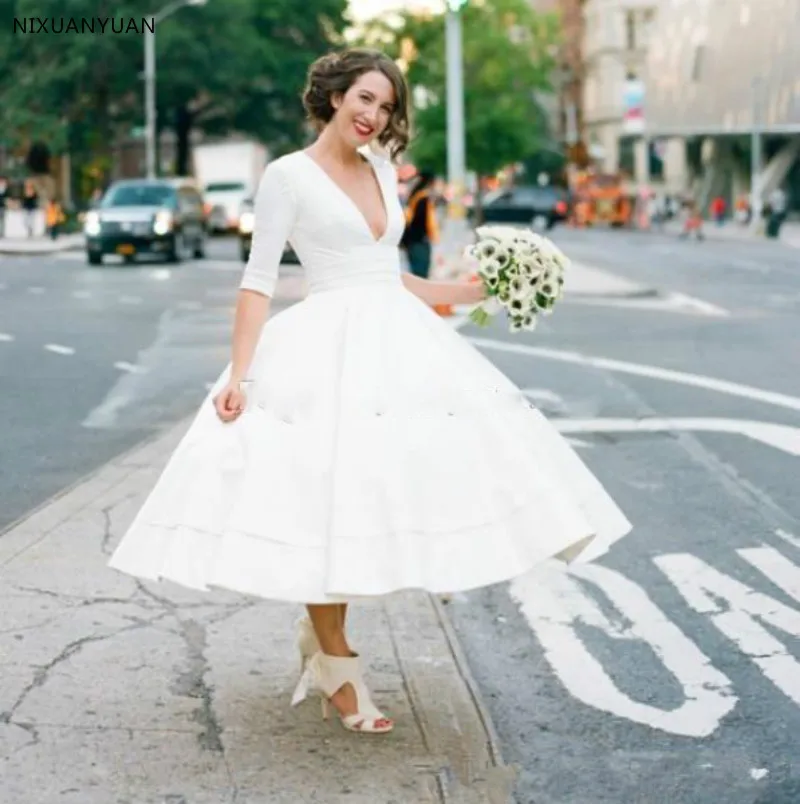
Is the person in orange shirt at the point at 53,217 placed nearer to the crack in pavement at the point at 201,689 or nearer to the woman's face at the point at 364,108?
the crack in pavement at the point at 201,689

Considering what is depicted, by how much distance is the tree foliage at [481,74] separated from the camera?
307 ft

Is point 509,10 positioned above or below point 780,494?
above

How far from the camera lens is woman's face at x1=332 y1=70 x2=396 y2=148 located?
4.93 meters

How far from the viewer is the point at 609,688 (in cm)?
574

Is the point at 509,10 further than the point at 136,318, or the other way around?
the point at 509,10

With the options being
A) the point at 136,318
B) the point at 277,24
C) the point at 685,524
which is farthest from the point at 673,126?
the point at 685,524

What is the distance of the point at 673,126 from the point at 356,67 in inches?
3722

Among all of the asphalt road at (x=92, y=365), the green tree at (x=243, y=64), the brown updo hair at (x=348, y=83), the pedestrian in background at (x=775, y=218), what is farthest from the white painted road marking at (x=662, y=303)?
the green tree at (x=243, y=64)

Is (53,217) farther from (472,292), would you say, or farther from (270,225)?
(270,225)

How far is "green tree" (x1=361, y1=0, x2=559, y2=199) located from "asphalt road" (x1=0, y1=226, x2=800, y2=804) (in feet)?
232

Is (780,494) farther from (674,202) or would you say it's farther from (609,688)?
(674,202)

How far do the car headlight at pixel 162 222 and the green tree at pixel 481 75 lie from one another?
2135 inches

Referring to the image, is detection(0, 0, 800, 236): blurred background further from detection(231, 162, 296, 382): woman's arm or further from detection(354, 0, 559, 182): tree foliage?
detection(231, 162, 296, 382): woman's arm

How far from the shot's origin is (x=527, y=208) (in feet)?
253
